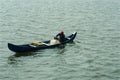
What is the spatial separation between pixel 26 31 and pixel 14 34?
2.19 meters

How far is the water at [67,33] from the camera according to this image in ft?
85.3

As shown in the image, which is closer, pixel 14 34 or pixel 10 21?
pixel 14 34

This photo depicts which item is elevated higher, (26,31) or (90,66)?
(26,31)

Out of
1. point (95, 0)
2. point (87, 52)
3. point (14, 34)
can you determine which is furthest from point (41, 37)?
point (95, 0)

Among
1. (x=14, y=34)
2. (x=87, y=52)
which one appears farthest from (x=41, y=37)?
(x=87, y=52)

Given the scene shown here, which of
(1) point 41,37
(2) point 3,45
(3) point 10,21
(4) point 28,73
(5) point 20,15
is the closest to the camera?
(4) point 28,73

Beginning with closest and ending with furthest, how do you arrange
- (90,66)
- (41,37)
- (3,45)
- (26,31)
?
1. (90,66)
2. (3,45)
3. (41,37)
4. (26,31)

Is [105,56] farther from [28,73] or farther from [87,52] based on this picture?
[28,73]

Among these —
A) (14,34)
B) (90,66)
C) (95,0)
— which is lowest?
(90,66)

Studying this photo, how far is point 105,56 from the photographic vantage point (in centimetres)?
3017

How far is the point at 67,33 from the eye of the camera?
4038cm

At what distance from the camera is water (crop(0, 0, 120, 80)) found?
26000 mm

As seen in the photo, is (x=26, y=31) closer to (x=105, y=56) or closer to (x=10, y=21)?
(x=10, y=21)

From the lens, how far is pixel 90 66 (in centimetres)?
2741
